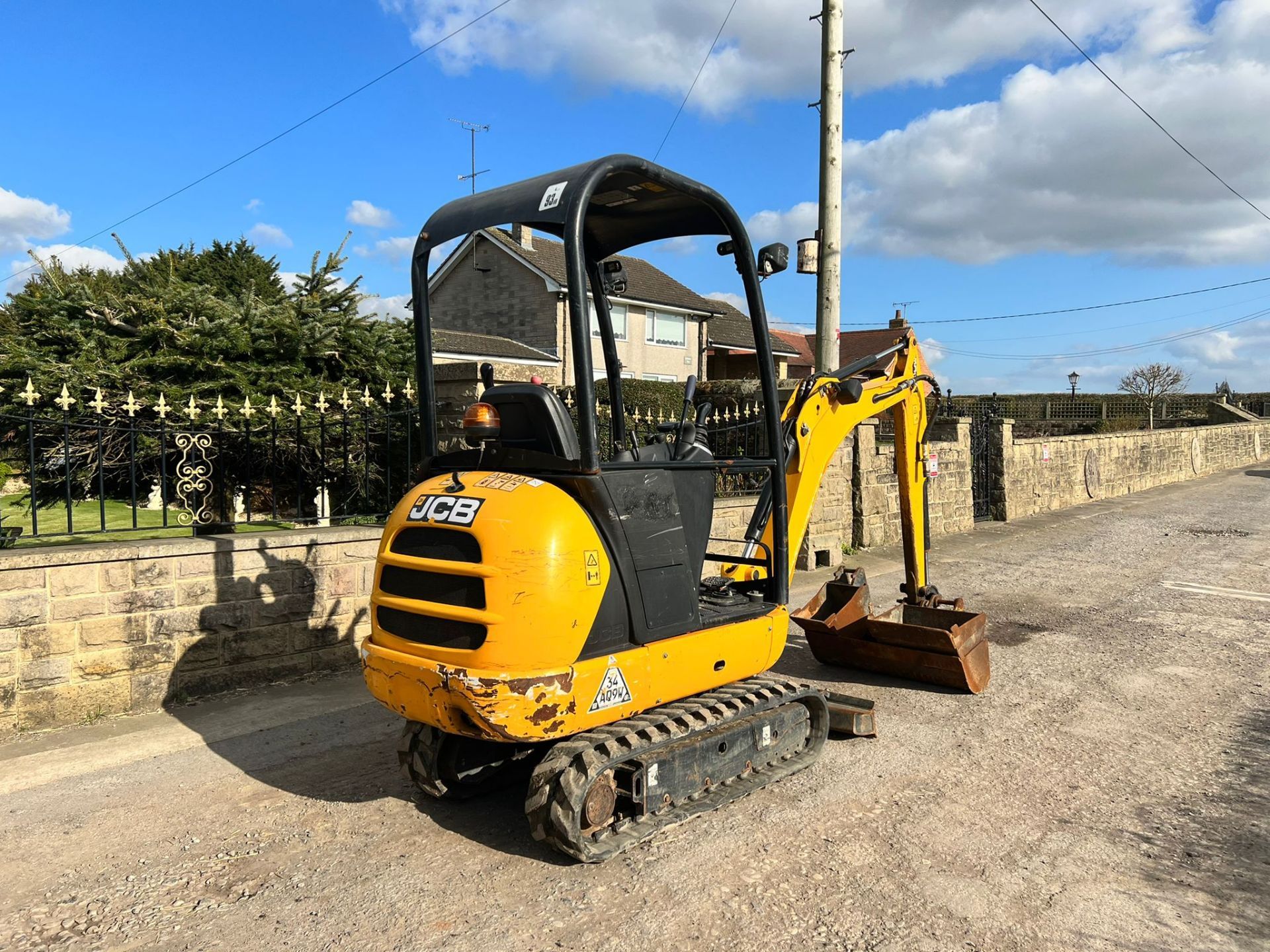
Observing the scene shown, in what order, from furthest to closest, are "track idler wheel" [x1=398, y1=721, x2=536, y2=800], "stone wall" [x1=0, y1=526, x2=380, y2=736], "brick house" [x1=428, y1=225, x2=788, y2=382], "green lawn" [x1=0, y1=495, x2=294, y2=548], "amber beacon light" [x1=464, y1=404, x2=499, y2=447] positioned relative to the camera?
"brick house" [x1=428, y1=225, x2=788, y2=382] < "green lawn" [x1=0, y1=495, x2=294, y2=548] < "stone wall" [x1=0, y1=526, x2=380, y2=736] < "track idler wheel" [x1=398, y1=721, x2=536, y2=800] < "amber beacon light" [x1=464, y1=404, x2=499, y2=447]

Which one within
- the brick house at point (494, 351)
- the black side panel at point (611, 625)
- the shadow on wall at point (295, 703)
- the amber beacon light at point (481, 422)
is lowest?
the shadow on wall at point (295, 703)

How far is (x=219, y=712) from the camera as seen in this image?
17.9 ft

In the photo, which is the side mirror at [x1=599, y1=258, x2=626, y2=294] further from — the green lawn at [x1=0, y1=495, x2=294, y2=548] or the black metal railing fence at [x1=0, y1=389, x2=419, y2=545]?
the green lawn at [x1=0, y1=495, x2=294, y2=548]

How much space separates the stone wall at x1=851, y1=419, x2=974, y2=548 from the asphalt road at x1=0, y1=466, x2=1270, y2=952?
19.5 ft

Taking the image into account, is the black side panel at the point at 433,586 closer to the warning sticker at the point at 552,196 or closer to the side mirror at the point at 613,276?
the warning sticker at the point at 552,196

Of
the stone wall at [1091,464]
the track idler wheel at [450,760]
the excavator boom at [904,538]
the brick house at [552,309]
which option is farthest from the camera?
the brick house at [552,309]

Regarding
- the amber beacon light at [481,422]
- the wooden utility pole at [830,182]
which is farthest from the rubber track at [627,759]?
the wooden utility pole at [830,182]

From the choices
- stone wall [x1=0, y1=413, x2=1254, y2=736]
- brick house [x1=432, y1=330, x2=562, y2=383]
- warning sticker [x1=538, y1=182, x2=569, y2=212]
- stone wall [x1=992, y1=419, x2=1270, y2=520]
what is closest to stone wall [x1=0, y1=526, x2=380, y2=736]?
stone wall [x1=0, y1=413, x2=1254, y2=736]

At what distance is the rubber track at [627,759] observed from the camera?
3.41 meters

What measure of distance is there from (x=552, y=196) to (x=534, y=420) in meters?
0.95

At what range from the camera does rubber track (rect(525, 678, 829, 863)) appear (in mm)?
3408

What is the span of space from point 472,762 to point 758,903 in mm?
1558

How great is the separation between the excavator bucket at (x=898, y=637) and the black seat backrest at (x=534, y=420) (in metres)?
2.93

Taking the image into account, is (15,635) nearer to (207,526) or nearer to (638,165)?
(207,526)
